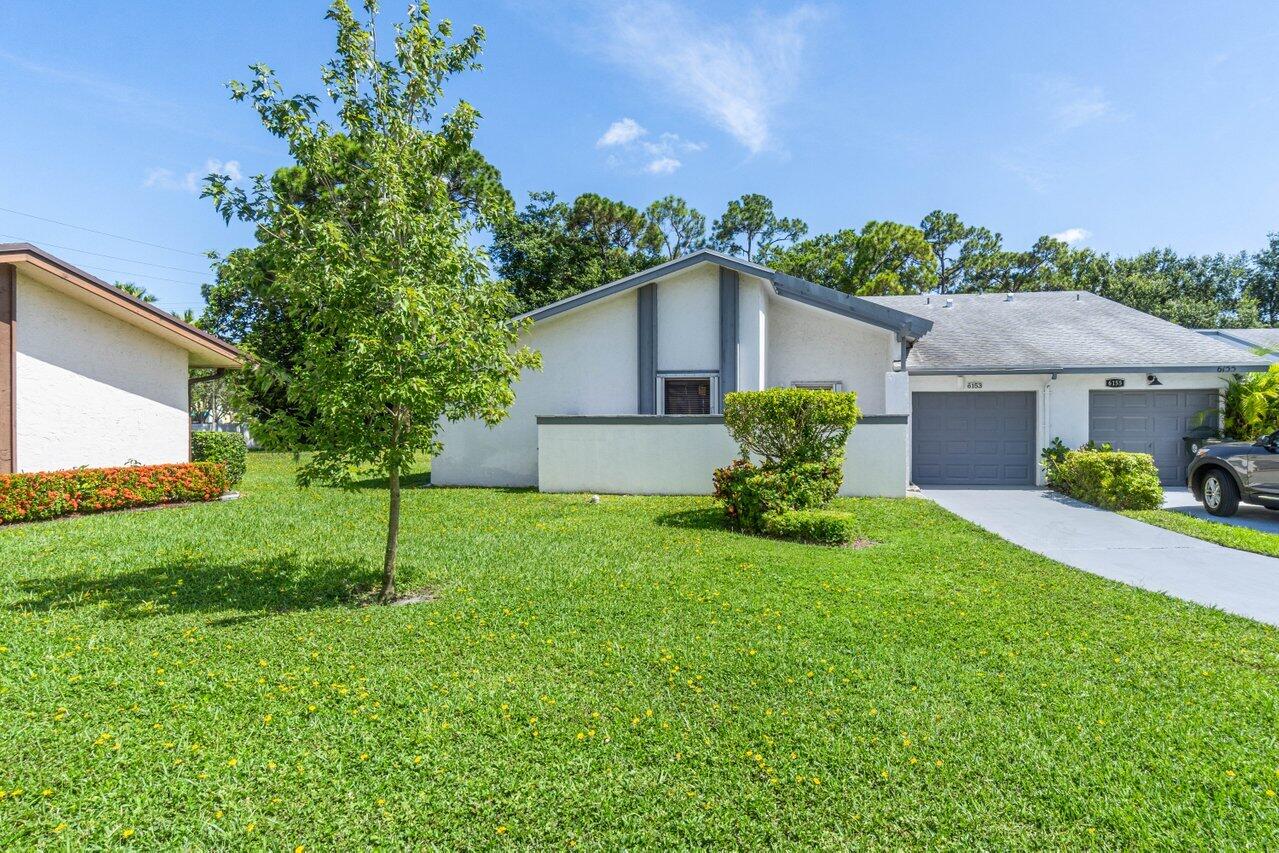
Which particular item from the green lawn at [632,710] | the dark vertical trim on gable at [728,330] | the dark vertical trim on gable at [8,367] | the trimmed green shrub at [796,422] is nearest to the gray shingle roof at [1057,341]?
the dark vertical trim on gable at [728,330]

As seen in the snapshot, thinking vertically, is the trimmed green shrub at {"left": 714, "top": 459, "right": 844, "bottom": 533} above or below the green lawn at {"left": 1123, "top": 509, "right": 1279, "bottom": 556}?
above

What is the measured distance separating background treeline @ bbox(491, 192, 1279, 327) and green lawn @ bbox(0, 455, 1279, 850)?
1030 inches

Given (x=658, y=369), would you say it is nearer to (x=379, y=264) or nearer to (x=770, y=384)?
(x=770, y=384)

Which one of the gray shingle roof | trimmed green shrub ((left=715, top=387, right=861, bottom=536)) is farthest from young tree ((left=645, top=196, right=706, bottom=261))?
trimmed green shrub ((left=715, top=387, right=861, bottom=536))

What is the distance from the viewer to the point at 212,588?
5988 mm

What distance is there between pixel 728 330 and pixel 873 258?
2199 centimetres

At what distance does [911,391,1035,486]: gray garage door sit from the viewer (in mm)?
13438

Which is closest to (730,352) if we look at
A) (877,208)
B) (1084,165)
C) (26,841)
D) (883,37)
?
(883,37)

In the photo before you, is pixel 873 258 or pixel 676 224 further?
pixel 676 224

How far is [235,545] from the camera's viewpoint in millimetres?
7887

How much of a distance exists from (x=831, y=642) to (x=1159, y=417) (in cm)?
1402

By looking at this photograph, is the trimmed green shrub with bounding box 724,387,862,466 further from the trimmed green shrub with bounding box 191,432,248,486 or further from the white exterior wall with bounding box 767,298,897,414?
the trimmed green shrub with bounding box 191,432,248,486

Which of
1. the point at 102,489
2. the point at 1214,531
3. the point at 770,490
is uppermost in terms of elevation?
the point at 770,490

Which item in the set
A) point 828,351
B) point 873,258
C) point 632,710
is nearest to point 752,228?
point 873,258
